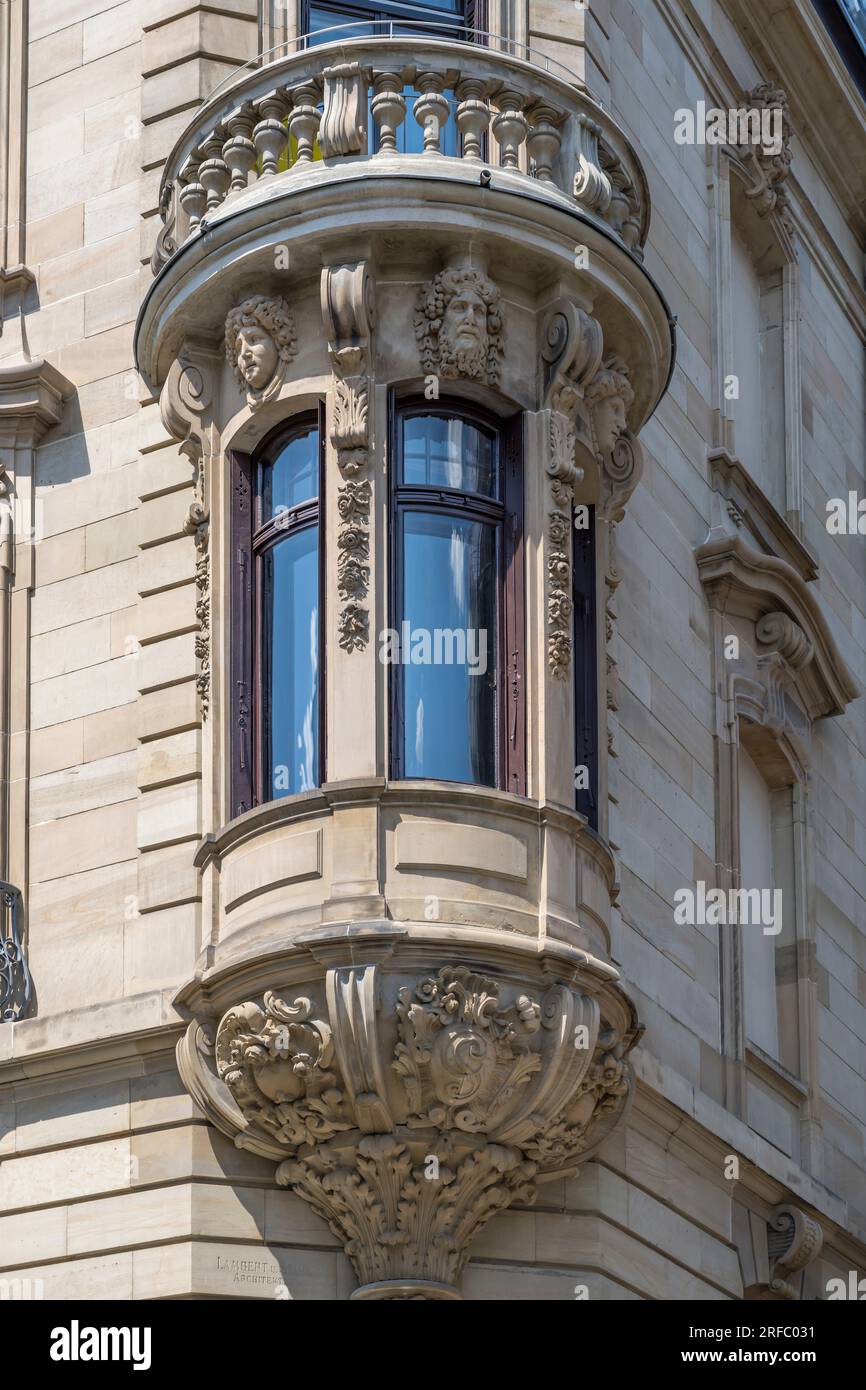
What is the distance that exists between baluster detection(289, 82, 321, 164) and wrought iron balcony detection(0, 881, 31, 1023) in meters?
5.80

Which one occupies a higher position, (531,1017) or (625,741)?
(625,741)

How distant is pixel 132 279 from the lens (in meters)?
23.4

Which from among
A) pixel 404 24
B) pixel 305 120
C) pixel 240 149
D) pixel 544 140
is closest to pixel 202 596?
pixel 240 149

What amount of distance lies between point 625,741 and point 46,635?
452cm

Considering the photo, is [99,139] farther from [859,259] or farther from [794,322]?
[859,259]

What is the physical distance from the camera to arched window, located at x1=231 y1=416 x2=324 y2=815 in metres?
20.6

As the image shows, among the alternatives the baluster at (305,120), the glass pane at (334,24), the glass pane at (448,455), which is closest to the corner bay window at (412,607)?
the glass pane at (448,455)

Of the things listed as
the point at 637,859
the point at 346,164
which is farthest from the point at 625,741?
the point at 346,164

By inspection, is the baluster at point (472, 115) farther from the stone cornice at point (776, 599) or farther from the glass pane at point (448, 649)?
the stone cornice at point (776, 599)

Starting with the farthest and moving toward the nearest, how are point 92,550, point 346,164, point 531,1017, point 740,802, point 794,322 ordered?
point 794,322 < point 740,802 < point 92,550 < point 346,164 < point 531,1017

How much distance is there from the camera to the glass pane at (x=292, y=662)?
2056 centimetres

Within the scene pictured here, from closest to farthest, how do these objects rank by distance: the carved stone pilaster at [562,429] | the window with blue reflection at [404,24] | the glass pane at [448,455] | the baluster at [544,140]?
1. the carved stone pilaster at [562,429]
2. the glass pane at [448,455]
3. the baluster at [544,140]
4. the window with blue reflection at [404,24]

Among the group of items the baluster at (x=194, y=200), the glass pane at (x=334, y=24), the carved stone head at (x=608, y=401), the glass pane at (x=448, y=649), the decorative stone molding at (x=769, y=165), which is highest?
the decorative stone molding at (x=769, y=165)

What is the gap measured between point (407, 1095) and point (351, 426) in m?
4.66
